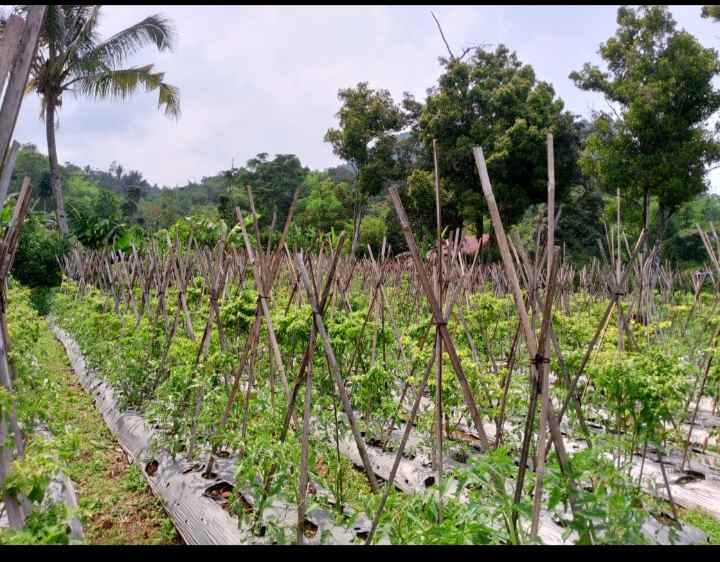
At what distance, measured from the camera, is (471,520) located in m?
1.96

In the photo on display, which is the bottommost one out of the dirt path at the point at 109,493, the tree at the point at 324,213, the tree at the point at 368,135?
the dirt path at the point at 109,493

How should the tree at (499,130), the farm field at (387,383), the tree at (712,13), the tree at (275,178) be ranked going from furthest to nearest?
the tree at (275,178)
the tree at (499,130)
the tree at (712,13)
the farm field at (387,383)

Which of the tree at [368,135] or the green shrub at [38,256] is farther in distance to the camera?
the tree at [368,135]

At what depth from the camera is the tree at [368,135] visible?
1880 centimetres

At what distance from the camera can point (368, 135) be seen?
19062 mm

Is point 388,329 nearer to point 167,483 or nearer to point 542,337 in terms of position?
point 167,483

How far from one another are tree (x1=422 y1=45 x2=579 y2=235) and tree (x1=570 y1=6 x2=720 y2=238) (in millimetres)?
2991

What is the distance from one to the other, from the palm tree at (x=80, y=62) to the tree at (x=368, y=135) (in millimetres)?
5771

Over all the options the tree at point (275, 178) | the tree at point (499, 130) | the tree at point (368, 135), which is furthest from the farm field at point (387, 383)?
the tree at point (275, 178)

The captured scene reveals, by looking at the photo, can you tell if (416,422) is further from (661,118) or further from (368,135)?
(368,135)

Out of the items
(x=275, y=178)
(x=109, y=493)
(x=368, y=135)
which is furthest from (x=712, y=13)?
(x=275, y=178)

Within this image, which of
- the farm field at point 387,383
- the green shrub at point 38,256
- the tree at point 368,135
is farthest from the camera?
the tree at point 368,135

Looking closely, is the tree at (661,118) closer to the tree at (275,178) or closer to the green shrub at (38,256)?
the green shrub at (38,256)

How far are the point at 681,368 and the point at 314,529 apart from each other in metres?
1.96
